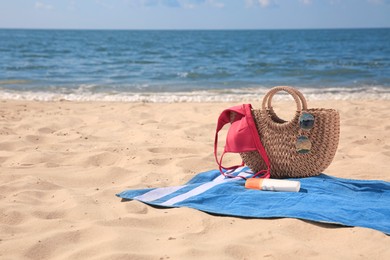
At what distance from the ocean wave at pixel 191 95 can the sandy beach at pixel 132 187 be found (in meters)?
2.28

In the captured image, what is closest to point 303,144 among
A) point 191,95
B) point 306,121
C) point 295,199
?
point 306,121

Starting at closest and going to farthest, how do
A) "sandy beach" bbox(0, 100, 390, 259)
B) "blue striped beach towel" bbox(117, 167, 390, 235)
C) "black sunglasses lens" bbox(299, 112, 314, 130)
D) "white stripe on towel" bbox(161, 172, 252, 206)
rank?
"sandy beach" bbox(0, 100, 390, 259) → "blue striped beach towel" bbox(117, 167, 390, 235) → "white stripe on towel" bbox(161, 172, 252, 206) → "black sunglasses lens" bbox(299, 112, 314, 130)

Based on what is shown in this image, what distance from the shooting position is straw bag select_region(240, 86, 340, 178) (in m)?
3.70

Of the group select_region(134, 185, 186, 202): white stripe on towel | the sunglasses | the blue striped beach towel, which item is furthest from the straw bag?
select_region(134, 185, 186, 202): white stripe on towel

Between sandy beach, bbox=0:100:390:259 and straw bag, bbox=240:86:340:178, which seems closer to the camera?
sandy beach, bbox=0:100:390:259

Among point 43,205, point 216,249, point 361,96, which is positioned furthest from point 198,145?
point 361,96

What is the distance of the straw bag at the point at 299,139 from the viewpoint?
3.70 m

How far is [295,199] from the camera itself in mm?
3303

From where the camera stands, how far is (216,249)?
8.47 feet

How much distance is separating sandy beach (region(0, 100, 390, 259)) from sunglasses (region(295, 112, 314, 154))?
2.20 ft

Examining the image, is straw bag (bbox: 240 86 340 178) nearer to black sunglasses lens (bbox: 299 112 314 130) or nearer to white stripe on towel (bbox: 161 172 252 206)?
black sunglasses lens (bbox: 299 112 314 130)

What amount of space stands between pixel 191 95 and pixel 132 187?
6.47 meters

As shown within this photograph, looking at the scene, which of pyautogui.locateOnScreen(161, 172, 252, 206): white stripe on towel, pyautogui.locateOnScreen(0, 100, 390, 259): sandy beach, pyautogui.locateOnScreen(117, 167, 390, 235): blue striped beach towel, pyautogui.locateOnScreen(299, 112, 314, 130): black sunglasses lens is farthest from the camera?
pyautogui.locateOnScreen(299, 112, 314, 130): black sunglasses lens

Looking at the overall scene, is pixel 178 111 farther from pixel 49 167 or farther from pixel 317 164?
pixel 317 164
